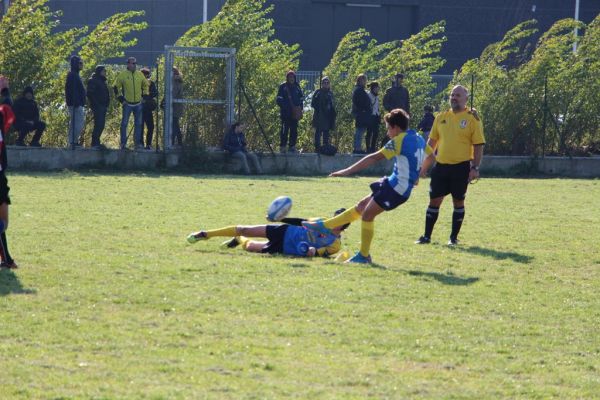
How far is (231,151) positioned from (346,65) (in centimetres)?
436

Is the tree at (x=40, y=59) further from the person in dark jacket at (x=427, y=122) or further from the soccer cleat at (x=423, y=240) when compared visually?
the soccer cleat at (x=423, y=240)

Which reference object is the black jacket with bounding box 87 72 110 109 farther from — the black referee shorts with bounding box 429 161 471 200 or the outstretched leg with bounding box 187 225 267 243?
the outstretched leg with bounding box 187 225 267 243

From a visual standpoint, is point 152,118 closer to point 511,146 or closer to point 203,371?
point 511,146

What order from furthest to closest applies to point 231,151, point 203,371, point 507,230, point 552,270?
point 231,151 < point 507,230 < point 552,270 < point 203,371

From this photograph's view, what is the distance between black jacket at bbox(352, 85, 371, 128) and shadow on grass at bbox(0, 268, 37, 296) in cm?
1495

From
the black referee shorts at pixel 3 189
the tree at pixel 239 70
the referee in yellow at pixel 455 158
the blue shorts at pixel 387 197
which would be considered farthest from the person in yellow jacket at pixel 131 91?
the black referee shorts at pixel 3 189

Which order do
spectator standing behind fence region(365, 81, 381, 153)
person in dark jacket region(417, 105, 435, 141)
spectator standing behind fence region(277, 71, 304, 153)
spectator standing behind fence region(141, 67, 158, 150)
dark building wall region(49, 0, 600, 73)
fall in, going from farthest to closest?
1. dark building wall region(49, 0, 600, 73)
2. person in dark jacket region(417, 105, 435, 141)
3. spectator standing behind fence region(365, 81, 381, 153)
4. spectator standing behind fence region(277, 71, 304, 153)
5. spectator standing behind fence region(141, 67, 158, 150)

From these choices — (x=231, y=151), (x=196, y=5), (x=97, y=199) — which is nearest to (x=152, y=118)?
(x=231, y=151)

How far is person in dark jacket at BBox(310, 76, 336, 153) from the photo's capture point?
24500 millimetres

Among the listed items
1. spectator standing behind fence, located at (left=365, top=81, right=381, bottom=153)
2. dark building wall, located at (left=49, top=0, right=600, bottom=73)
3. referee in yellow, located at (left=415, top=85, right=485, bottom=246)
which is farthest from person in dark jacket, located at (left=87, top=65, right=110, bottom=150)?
dark building wall, located at (left=49, top=0, right=600, bottom=73)

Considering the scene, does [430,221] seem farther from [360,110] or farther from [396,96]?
[396,96]

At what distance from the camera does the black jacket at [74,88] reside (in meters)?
22.7

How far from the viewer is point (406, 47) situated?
26.8 metres

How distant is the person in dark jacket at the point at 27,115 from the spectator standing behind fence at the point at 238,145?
3.76 m
